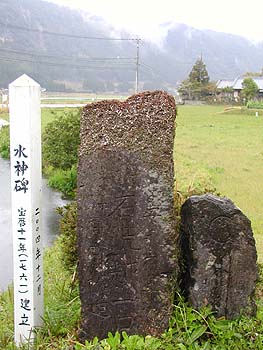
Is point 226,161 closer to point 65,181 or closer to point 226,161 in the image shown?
point 226,161

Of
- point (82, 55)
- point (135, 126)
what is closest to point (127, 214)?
point (135, 126)

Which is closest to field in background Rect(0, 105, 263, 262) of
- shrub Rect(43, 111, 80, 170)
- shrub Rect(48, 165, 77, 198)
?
shrub Rect(48, 165, 77, 198)

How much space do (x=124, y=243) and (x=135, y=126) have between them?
95 cm

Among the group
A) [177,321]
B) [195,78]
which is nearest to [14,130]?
[177,321]

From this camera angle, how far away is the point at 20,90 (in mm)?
Answer: 4395

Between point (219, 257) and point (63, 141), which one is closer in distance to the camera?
point (219, 257)

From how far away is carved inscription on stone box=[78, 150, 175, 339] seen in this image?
171 inches

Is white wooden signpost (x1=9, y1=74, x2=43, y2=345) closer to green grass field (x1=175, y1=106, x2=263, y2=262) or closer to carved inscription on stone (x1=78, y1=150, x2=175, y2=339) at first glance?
carved inscription on stone (x1=78, y1=150, x2=175, y2=339)

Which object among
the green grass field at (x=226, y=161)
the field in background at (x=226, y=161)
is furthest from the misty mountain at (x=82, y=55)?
the green grass field at (x=226, y=161)

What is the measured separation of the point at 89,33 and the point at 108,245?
177 m

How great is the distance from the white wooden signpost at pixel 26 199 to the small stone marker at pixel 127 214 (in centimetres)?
41

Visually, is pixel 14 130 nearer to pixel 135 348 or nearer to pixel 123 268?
pixel 123 268

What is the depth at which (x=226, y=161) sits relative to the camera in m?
18.3

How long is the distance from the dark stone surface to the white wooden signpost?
1301mm
